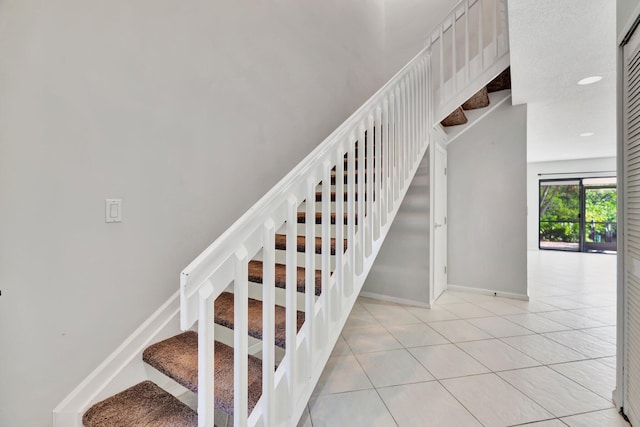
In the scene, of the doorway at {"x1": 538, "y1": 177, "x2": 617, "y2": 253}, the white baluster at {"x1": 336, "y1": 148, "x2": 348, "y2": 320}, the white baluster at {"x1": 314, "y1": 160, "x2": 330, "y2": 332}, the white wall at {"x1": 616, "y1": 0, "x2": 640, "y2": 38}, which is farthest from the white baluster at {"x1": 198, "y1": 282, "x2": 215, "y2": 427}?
the doorway at {"x1": 538, "y1": 177, "x2": 617, "y2": 253}

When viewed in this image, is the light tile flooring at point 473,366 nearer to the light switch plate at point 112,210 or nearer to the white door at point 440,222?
the white door at point 440,222

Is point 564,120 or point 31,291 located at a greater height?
point 564,120

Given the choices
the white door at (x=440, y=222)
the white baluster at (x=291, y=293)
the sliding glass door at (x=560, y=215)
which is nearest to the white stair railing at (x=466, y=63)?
the white door at (x=440, y=222)

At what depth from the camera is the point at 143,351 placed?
1.58m

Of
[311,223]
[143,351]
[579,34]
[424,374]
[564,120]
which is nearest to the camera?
[311,223]

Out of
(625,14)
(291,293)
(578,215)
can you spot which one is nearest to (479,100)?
(625,14)

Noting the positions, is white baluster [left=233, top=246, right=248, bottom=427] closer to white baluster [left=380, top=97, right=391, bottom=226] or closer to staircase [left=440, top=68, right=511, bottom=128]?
white baluster [left=380, top=97, right=391, bottom=226]

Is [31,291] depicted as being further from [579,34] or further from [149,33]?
[579,34]

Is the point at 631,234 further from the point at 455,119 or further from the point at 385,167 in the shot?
the point at 455,119

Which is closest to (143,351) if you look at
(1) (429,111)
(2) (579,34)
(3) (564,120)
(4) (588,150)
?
(1) (429,111)

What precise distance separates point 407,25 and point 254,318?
14.8 feet

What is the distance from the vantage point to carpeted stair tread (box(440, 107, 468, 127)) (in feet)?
10.9

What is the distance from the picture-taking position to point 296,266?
1.33m

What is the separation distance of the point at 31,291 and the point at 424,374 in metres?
2.24
